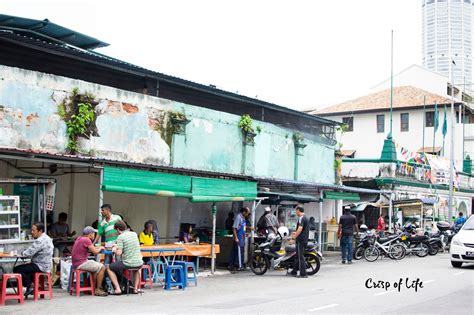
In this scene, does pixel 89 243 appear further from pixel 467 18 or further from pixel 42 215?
pixel 467 18

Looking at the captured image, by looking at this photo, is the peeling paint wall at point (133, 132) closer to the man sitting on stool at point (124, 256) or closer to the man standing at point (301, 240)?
the man sitting on stool at point (124, 256)

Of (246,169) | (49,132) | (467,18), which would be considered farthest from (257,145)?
(467,18)

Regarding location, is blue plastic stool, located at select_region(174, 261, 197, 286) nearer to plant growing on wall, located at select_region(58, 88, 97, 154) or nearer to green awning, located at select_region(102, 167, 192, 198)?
green awning, located at select_region(102, 167, 192, 198)

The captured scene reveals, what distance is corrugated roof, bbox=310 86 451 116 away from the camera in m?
46.0

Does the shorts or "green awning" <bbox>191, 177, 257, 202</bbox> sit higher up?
"green awning" <bbox>191, 177, 257, 202</bbox>

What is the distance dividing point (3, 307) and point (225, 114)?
10337 mm

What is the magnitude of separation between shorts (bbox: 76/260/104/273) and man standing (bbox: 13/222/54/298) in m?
0.74

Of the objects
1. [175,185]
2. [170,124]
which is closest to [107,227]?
[175,185]

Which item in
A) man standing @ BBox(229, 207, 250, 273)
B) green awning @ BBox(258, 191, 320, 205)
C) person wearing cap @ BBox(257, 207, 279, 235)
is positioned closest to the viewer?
man standing @ BBox(229, 207, 250, 273)

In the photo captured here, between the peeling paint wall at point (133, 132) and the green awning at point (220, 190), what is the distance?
4.47 feet

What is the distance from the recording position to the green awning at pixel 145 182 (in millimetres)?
13938

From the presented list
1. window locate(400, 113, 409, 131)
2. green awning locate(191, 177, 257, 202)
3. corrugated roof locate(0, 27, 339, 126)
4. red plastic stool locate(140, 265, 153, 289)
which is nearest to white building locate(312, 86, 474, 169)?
window locate(400, 113, 409, 131)

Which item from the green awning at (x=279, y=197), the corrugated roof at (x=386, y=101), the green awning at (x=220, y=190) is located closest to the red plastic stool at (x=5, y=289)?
the green awning at (x=220, y=190)

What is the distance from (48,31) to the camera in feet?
59.0
